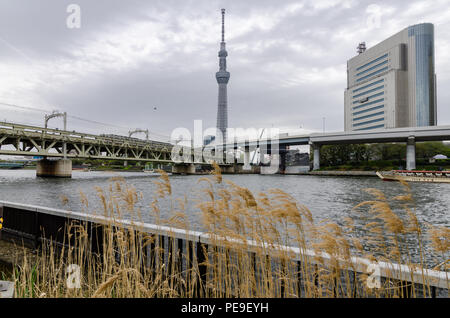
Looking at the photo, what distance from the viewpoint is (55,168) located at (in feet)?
177

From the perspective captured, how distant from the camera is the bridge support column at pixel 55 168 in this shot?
5325cm

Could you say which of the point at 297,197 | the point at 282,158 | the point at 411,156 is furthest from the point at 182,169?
the point at 297,197

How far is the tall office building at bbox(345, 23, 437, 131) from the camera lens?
121 metres

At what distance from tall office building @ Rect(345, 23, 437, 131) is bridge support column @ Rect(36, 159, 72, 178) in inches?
5186

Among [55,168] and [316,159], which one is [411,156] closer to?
[316,159]

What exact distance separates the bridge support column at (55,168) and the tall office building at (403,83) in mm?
131719

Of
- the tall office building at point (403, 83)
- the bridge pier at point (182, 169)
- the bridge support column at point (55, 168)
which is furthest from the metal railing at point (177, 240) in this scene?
the tall office building at point (403, 83)

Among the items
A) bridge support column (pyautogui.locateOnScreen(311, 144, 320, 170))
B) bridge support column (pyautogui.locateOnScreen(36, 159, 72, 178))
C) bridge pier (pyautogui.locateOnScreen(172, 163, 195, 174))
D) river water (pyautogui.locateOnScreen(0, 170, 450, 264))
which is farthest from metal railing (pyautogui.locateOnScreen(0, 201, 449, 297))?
bridge support column (pyautogui.locateOnScreen(311, 144, 320, 170))

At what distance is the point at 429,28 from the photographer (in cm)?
12100

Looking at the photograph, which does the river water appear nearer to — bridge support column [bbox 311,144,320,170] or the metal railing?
the metal railing

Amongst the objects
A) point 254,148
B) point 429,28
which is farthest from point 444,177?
point 429,28
